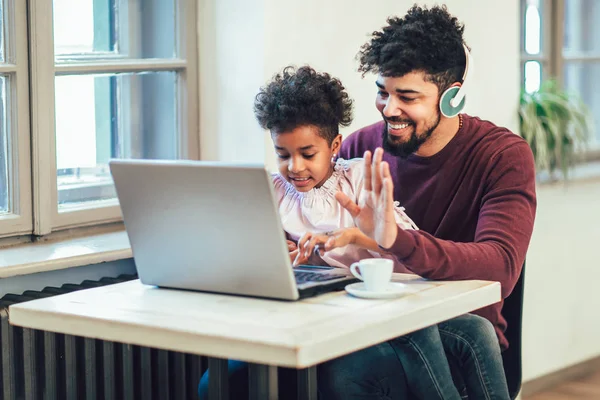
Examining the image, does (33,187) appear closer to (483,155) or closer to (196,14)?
(196,14)

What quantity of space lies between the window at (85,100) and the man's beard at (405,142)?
0.80 meters

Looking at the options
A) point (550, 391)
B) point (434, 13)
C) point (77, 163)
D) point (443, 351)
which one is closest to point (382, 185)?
point (443, 351)

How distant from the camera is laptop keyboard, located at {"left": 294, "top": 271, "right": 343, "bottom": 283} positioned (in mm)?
1932

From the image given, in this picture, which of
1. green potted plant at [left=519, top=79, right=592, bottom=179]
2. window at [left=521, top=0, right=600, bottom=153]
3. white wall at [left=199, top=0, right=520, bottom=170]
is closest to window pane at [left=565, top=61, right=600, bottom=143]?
window at [left=521, top=0, right=600, bottom=153]

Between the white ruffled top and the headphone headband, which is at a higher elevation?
the headphone headband

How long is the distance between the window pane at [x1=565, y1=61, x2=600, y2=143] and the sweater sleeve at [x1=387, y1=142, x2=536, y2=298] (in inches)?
84.6

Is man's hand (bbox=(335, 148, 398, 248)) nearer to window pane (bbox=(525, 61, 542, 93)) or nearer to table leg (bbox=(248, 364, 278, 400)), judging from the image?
table leg (bbox=(248, 364, 278, 400))

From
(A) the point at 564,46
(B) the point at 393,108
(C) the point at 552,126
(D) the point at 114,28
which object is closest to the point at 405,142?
(B) the point at 393,108

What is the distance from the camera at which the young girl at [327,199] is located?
197 centimetres

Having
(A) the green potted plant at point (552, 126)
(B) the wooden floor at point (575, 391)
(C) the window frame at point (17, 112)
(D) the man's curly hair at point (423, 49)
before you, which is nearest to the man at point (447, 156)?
(D) the man's curly hair at point (423, 49)

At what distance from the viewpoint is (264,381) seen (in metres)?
1.81

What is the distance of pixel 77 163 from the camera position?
279cm

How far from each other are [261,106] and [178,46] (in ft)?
2.59

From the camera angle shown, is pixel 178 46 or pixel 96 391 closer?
pixel 96 391
